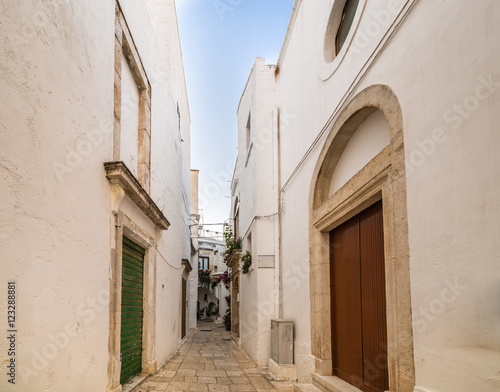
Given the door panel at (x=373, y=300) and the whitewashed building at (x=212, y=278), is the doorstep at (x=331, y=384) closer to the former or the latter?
the door panel at (x=373, y=300)

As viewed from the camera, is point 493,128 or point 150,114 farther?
point 150,114

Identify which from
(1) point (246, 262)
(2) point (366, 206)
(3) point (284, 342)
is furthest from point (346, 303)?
(1) point (246, 262)

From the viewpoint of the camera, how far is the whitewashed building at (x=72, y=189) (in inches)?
108

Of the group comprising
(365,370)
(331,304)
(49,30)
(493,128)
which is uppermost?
(49,30)

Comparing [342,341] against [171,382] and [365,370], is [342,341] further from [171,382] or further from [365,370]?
[171,382]

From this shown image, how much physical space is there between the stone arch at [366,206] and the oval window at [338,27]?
1.17 meters

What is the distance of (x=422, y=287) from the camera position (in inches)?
130

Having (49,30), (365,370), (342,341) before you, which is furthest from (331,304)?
(49,30)

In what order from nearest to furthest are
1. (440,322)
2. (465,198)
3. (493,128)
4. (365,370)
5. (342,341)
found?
(493,128) < (465,198) < (440,322) < (365,370) < (342,341)

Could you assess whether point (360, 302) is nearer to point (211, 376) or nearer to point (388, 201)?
point (388, 201)

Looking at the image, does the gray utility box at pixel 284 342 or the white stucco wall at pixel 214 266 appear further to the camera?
the white stucco wall at pixel 214 266

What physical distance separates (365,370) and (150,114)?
500cm

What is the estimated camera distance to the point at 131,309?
254 inches

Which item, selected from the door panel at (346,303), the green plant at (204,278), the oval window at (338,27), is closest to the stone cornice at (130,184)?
the door panel at (346,303)
